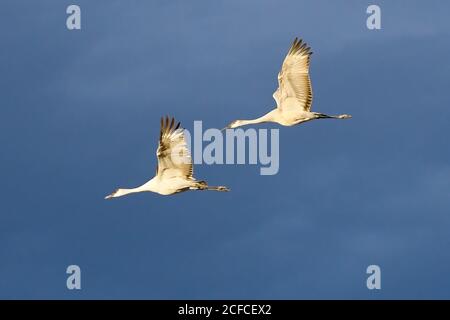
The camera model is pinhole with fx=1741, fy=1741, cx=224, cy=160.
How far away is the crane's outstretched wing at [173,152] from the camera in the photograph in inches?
3361

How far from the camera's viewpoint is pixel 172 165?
85.9 m

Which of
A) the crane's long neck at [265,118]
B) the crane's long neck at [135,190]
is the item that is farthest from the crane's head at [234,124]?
the crane's long neck at [135,190]

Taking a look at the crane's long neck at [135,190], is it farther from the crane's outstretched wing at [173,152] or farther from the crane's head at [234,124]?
the crane's head at [234,124]

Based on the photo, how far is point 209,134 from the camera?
94.8 m

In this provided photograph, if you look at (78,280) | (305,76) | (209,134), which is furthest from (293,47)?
(78,280)

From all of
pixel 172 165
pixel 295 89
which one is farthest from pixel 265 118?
pixel 172 165

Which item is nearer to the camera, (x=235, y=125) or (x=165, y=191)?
(x=165, y=191)

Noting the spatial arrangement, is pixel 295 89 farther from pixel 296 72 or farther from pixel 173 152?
pixel 173 152

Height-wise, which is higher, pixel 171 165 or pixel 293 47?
pixel 293 47

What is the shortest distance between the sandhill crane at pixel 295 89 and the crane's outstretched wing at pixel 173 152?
7.91m

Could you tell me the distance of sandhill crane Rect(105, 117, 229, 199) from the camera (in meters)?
85.4

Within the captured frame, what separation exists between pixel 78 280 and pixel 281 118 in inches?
538
